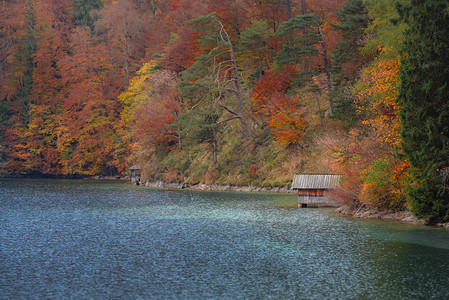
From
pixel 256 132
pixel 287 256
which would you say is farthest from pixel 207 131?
pixel 287 256

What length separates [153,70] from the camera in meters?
68.6

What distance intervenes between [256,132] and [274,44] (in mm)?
11215

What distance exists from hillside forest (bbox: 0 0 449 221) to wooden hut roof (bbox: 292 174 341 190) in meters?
1.15

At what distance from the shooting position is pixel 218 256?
19062 mm

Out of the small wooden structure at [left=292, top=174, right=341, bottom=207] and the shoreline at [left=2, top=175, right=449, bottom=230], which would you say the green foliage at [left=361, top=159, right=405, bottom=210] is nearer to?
the shoreline at [left=2, top=175, right=449, bottom=230]

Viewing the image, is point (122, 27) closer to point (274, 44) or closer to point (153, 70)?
point (153, 70)

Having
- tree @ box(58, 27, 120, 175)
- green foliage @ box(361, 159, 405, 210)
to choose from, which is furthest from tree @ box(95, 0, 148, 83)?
green foliage @ box(361, 159, 405, 210)

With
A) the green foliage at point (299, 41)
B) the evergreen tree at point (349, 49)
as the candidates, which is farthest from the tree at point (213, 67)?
the evergreen tree at point (349, 49)

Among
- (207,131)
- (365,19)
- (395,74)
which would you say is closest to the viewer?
(395,74)

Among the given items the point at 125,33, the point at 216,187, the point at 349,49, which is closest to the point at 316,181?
the point at 349,49

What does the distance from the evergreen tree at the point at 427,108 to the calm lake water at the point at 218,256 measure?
1796mm

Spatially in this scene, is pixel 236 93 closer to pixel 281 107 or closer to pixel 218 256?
pixel 281 107

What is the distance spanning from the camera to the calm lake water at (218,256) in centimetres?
1452

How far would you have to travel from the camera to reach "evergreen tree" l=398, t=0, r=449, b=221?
948 inches
